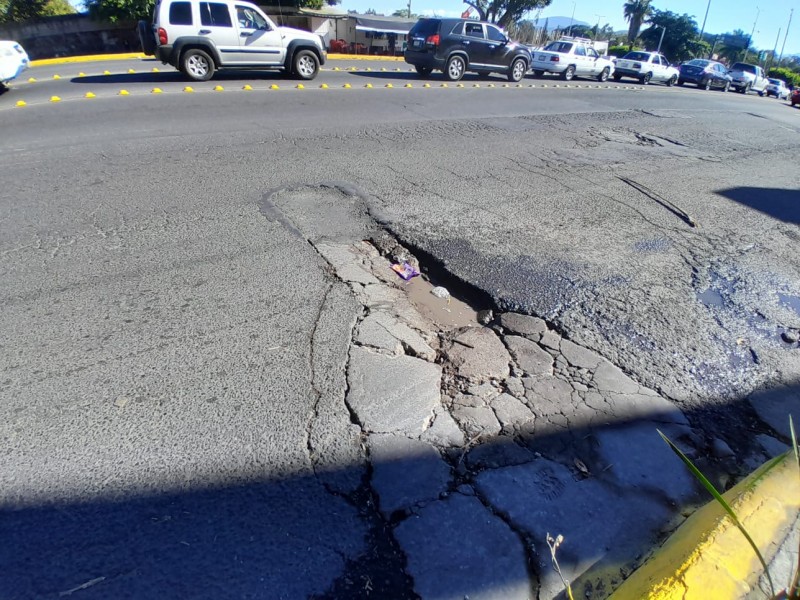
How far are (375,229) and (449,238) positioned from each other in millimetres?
765

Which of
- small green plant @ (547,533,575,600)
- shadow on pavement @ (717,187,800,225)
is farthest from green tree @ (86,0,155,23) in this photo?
small green plant @ (547,533,575,600)

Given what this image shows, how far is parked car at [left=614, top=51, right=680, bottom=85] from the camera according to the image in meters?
26.6

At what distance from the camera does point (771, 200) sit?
24.5 ft

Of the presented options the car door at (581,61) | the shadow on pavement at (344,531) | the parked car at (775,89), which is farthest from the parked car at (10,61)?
the parked car at (775,89)

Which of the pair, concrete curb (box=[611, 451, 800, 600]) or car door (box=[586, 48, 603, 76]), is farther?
car door (box=[586, 48, 603, 76])

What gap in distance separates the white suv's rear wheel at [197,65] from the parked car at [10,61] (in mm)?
3522

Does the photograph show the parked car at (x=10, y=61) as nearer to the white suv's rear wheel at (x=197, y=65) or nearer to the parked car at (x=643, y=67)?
the white suv's rear wheel at (x=197, y=65)

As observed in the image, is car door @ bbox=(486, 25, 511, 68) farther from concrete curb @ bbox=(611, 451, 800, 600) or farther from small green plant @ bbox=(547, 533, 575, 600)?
small green plant @ bbox=(547, 533, 575, 600)

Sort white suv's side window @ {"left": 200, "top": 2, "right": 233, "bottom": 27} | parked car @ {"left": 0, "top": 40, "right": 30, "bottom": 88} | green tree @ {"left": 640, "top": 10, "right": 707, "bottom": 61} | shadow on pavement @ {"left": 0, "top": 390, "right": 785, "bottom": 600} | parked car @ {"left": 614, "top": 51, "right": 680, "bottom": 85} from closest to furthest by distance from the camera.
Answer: shadow on pavement @ {"left": 0, "top": 390, "right": 785, "bottom": 600}
parked car @ {"left": 0, "top": 40, "right": 30, "bottom": 88}
white suv's side window @ {"left": 200, "top": 2, "right": 233, "bottom": 27}
parked car @ {"left": 614, "top": 51, "right": 680, "bottom": 85}
green tree @ {"left": 640, "top": 10, "right": 707, "bottom": 61}

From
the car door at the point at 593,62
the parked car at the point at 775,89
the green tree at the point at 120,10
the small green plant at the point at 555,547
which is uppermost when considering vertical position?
the green tree at the point at 120,10

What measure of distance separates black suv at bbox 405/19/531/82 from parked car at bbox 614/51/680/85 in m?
11.3

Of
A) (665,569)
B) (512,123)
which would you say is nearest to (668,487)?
(665,569)

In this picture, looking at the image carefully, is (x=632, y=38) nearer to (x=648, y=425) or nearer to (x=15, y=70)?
(x=15, y=70)

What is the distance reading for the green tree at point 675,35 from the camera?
56.6 meters
